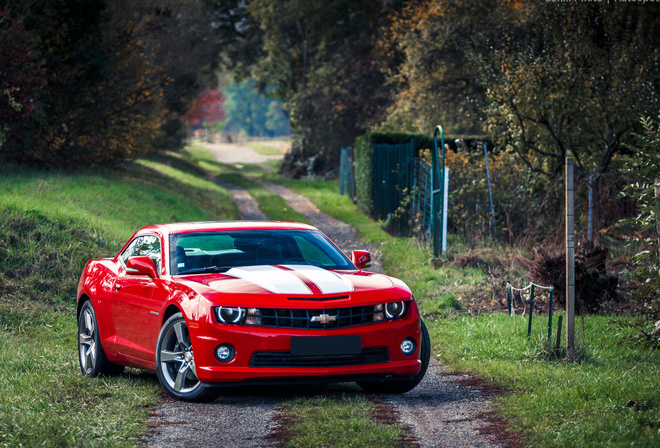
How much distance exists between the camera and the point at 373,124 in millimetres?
38938

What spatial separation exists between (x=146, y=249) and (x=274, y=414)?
2.51 m

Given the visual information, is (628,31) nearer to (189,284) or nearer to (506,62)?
(506,62)

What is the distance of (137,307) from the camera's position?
7418 millimetres

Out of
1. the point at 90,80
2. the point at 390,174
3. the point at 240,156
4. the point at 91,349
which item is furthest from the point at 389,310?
the point at 240,156

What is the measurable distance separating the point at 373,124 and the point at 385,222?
17114mm

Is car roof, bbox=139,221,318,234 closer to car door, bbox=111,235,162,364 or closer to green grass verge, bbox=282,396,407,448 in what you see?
car door, bbox=111,235,162,364

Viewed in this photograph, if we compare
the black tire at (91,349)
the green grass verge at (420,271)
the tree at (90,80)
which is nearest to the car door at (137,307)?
the black tire at (91,349)

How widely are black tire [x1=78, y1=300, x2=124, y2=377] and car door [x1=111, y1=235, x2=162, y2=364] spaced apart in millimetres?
385

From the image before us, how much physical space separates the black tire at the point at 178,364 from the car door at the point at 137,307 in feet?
0.93

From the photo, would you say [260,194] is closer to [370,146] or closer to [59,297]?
[370,146]

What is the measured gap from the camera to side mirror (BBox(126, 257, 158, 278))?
721cm

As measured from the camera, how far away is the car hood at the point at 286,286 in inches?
253

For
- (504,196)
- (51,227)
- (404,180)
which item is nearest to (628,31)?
(504,196)

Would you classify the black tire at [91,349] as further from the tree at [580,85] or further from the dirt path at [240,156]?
the dirt path at [240,156]
